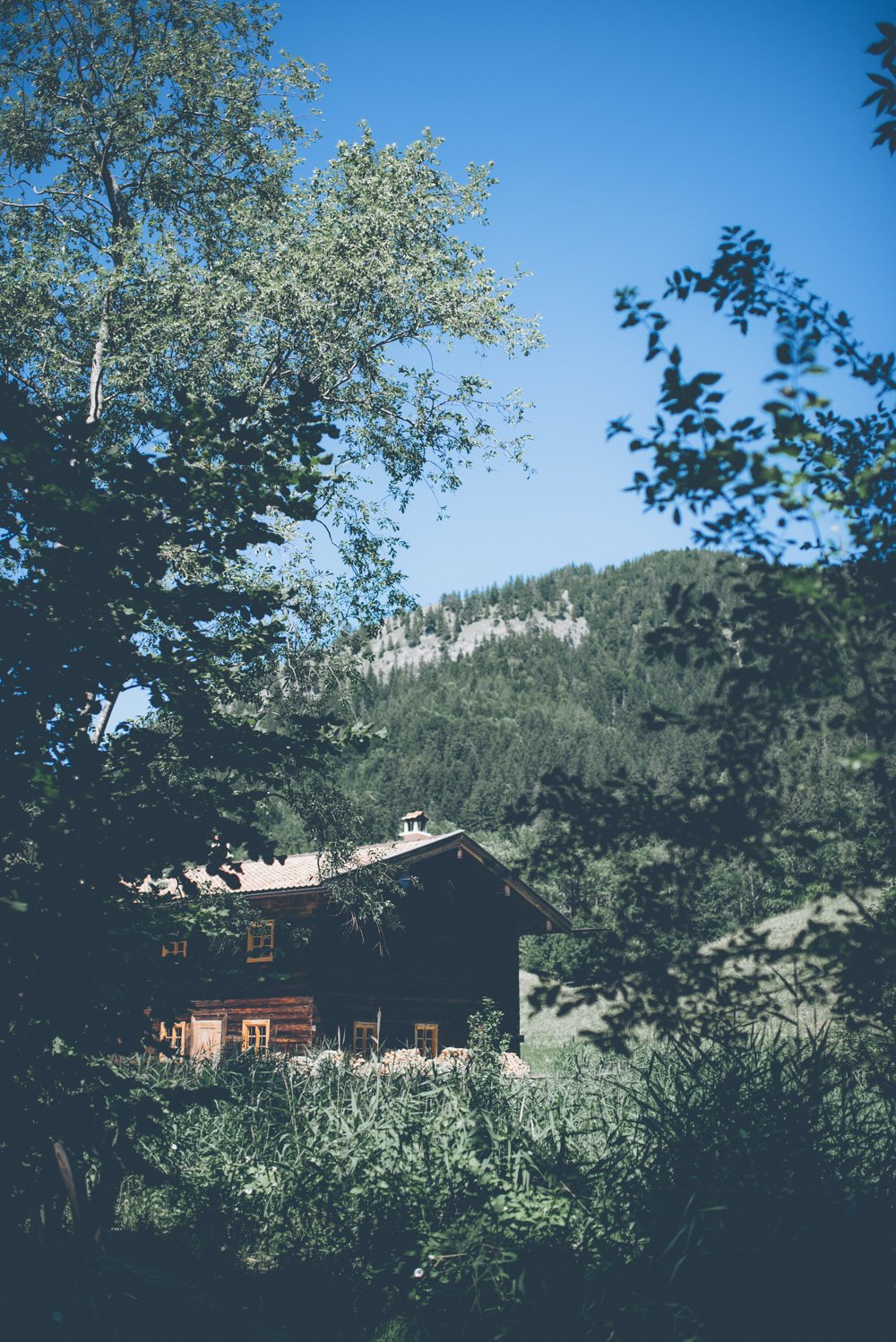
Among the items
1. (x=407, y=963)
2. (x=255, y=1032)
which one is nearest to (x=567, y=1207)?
(x=407, y=963)

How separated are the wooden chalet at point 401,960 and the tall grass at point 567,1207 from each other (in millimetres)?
11061

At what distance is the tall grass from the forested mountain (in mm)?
706

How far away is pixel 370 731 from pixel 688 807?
4.04m

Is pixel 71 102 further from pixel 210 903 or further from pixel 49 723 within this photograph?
pixel 49 723

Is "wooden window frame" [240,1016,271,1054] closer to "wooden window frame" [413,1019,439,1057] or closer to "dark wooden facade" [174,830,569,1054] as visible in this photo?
"dark wooden facade" [174,830,569,1054]

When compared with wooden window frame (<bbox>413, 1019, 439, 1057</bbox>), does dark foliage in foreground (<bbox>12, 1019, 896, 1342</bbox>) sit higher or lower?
higher

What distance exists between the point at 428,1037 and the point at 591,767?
86240mm

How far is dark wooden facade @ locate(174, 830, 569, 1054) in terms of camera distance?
21453 mm

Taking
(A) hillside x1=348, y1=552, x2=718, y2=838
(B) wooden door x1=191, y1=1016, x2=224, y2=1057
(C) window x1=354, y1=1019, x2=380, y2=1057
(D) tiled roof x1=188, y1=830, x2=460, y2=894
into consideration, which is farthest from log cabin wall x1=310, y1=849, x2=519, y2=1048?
(A) hillside x1=348, y1=552, x2=718, y2=838

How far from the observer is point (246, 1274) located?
24.2 ft

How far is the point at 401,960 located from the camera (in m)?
23.0

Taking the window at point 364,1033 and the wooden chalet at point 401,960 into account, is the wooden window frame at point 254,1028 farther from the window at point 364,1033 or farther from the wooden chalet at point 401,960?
the window at point 364,1033

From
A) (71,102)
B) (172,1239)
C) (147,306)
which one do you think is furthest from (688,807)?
(71,102)

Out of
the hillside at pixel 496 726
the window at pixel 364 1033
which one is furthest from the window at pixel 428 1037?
the hillside at pixel 496 726
